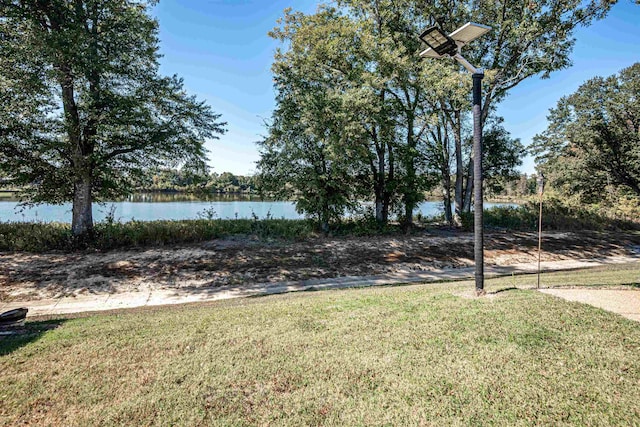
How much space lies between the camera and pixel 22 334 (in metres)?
3.66

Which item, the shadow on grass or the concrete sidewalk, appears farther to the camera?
the concrete sidewalk

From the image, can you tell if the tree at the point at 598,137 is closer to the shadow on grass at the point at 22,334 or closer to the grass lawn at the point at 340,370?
the grass lawn at the point at 340,370

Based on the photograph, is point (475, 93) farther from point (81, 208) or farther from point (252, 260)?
point (81, 208)

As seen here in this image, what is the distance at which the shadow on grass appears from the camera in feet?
10.7

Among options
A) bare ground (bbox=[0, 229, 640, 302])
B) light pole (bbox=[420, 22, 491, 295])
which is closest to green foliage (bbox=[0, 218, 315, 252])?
bare ground (bbox=[0, 229, 640, 302])

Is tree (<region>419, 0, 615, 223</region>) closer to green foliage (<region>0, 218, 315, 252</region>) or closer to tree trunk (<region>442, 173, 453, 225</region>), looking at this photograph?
tree trunk (<region>442, 173, 453, 225</region>)

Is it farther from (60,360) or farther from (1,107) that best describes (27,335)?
(1,107)

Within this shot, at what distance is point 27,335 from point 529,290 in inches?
271

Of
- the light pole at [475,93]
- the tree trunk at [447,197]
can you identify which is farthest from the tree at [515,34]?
the light pole at [475,93]

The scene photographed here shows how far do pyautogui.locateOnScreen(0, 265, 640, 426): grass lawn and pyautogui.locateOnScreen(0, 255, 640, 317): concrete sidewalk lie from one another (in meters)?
2.14

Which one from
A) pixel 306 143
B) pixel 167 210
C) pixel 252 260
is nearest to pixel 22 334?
pixel 252 260

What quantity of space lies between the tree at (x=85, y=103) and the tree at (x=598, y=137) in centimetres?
2412

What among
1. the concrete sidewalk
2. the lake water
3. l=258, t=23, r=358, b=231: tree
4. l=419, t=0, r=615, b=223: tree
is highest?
l=419, t=0, r=615, b=223: tree

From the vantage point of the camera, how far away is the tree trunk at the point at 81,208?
902 centimetres
